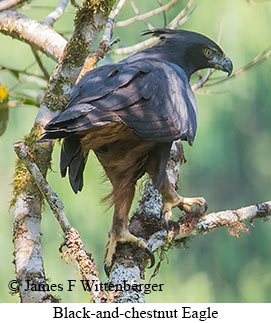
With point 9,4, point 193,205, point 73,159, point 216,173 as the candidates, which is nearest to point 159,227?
point 193,205

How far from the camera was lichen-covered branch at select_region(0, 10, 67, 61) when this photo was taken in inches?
162

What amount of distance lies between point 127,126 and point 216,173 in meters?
8.53

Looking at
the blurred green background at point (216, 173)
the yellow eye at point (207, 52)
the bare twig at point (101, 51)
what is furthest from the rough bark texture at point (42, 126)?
the blurred green background at point (216, 173)

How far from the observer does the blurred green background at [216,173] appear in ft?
26.0

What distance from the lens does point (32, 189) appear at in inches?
129

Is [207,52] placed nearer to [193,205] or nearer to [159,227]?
[193,205]

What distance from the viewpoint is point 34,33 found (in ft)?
13.9

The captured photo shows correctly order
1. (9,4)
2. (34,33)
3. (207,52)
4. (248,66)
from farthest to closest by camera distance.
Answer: (248,66) < (207,52) < (34,33) < (9,4)

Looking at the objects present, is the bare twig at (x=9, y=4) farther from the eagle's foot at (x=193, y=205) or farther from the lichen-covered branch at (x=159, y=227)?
the eagle's foot at (x=193, y=205)

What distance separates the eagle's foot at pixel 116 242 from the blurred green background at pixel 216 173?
385cm

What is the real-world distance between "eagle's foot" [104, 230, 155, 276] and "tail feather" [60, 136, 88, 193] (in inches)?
15.2

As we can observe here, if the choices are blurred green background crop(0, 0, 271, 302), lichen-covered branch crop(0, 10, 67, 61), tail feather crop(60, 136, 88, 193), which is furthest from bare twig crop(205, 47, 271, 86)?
blurred green background crop(0, 0, 271, 302)

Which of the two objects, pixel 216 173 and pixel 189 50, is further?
pixel 216 173

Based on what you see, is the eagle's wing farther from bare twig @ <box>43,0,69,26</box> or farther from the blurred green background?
the blurred green background
